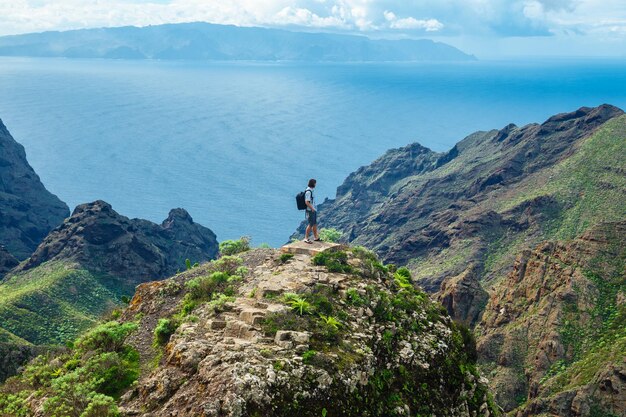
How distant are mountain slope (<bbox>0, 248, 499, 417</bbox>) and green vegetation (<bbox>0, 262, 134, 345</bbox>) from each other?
64563mm

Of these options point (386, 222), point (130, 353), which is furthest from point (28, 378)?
point (386, 222)

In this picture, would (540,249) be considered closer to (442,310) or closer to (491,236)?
(491,236)

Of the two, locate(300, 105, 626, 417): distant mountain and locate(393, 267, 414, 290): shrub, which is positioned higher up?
locate(393, 267, 414, 290): shrub

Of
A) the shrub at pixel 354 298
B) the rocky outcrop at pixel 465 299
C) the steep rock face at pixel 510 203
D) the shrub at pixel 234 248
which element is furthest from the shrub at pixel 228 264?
the steep rock face at pixel 510 203

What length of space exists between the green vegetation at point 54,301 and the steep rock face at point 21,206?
40.4 meters

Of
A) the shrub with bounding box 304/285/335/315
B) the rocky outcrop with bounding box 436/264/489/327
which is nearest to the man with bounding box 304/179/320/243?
the shrub with bounding box 304/285/335/315

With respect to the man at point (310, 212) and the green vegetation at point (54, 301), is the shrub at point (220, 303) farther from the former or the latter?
the green vegetation at point (54, 301)

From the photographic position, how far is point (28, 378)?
27.8 m

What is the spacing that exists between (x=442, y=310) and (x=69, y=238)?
362 feet

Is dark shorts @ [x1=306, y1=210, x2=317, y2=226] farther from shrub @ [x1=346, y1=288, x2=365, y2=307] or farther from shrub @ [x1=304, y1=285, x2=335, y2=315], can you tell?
shrub @ [x1=304, y1=285, x2=335, y2=315]

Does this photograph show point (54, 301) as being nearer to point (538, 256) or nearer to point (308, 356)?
point (538, 256)

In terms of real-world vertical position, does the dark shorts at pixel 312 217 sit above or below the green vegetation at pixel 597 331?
above

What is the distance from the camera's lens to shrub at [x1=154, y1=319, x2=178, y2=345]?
86.3ft

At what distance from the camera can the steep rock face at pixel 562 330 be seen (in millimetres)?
63625
